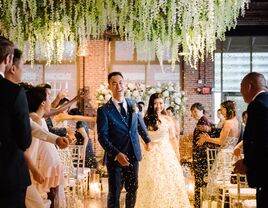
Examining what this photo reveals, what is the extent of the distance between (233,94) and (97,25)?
389 inches

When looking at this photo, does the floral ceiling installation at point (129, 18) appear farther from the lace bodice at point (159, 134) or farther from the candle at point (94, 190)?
the candle at point (94, 190)

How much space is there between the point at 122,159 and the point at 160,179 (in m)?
1.47

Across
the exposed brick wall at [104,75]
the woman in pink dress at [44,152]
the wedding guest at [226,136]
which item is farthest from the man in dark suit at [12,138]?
the exposed brick wall at [104,75]

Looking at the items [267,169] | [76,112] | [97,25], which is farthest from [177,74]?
[267,169]

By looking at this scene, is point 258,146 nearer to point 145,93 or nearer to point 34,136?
point 34,136

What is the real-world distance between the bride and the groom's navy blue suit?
3.34 feet

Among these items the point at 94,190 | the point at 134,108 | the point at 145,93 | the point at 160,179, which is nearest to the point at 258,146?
the point at 134,108

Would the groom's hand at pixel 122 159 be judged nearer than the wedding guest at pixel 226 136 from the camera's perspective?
Yes

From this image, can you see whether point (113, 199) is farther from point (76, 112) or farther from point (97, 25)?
point (76, 112)

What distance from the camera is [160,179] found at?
665cm

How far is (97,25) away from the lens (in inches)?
250

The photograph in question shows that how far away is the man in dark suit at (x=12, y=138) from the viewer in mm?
3178

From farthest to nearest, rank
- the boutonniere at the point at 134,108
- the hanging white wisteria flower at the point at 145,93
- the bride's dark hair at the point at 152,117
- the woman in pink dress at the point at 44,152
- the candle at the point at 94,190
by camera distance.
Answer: the hanging white wisteria flower at the point at 145,93
the candle at the point at 94,190
the bride's dark hair at the point at 152,117
the boutonniere at the point at 134,108
the woman in pink dress at the point at 44,152

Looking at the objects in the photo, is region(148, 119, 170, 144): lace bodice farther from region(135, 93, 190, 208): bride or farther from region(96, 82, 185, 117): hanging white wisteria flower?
region(96, 82, 185, 117): hanging white wisteria flower
